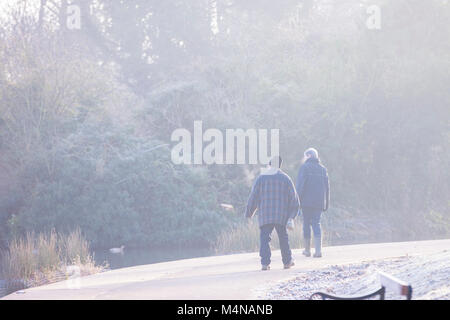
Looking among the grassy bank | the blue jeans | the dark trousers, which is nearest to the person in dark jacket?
the blue jeans

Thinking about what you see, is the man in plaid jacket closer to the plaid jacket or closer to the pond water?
the plaid jacket

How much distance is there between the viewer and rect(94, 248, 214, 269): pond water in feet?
Answer: 66.1

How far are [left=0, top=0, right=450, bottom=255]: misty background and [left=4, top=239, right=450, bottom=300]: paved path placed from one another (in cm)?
978

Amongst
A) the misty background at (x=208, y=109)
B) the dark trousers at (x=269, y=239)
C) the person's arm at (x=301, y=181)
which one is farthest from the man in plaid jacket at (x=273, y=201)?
the misty background at (x=208, y=109)

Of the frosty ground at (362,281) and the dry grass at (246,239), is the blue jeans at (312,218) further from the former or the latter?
the dry grass at (246,239)

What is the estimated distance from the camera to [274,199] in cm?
1075

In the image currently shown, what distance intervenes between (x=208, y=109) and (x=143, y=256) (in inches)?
336

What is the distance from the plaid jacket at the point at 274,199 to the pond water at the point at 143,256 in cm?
924

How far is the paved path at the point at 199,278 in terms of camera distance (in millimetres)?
9047

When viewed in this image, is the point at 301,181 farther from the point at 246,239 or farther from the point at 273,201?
the point at 246,239

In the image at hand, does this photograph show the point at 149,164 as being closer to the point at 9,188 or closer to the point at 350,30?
the point at 9,188
